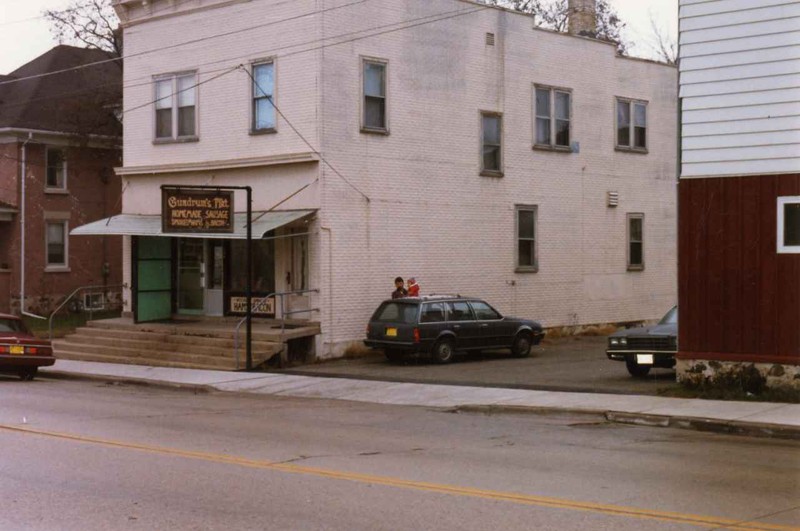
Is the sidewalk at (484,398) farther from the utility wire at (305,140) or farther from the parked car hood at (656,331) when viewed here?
the utility wire at (305,140)

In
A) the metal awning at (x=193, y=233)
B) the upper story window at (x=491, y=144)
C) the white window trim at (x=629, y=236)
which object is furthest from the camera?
the white window trim at (x=629, y=236)

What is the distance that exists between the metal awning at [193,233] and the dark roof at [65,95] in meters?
9.55

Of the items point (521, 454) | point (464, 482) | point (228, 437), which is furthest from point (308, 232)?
point (464, 482)

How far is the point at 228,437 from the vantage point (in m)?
12.7

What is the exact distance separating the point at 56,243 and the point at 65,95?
233 inches

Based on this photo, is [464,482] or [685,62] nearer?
[464,482]

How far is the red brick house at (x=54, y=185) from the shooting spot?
1444 inches

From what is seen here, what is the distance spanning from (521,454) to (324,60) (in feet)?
47.7

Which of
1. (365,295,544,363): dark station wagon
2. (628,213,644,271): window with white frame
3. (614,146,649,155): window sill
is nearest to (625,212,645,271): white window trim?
(628,213,644,271): window with white frame

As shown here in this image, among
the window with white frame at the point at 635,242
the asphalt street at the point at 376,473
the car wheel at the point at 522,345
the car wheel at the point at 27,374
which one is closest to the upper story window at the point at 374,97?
the car wheel at the point at 522,345

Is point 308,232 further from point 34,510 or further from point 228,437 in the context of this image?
point 34,510

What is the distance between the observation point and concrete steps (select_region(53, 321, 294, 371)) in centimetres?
2305

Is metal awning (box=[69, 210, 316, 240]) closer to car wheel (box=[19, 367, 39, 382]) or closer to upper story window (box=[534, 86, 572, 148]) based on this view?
car wheel (box=[19, 367, 39, 382])

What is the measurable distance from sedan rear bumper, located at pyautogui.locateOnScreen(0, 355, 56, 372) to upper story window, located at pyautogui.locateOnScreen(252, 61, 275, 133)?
7.50 m
